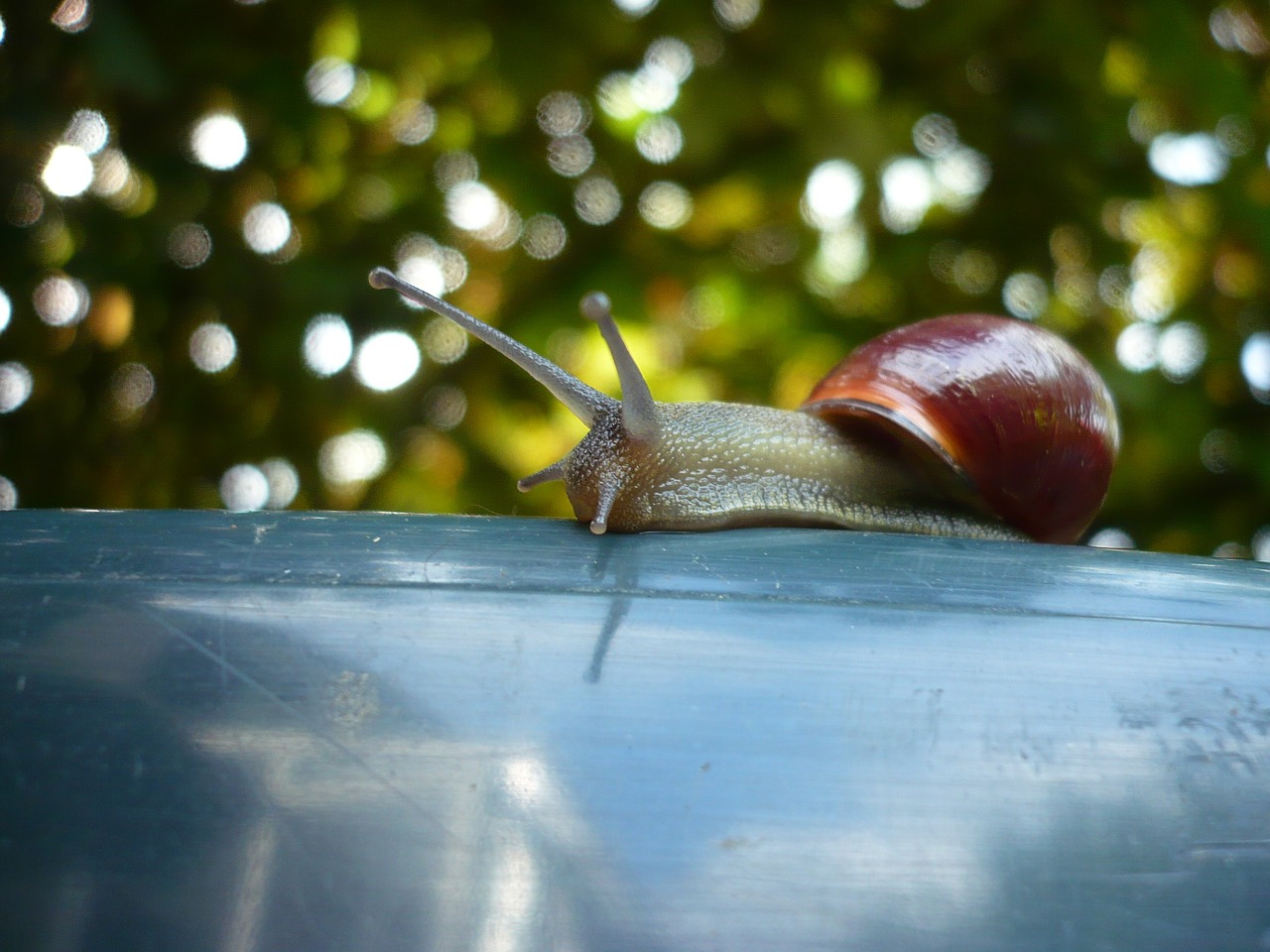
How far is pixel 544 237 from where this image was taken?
2512 millimetres

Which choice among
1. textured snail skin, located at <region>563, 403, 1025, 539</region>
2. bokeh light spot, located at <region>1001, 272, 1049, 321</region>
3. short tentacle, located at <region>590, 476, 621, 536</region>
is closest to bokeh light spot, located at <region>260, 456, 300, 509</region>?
textured snail skin, located at <region>563, 403, 1025, 539</region>

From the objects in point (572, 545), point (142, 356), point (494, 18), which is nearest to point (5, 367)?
point (142, 356)

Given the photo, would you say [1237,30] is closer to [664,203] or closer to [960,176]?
[960,176]

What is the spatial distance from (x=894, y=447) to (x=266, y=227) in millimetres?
1687

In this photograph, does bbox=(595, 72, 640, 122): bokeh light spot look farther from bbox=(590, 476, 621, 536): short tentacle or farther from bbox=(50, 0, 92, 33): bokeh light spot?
bbox=(590, 476, 621, 536): short tentacle

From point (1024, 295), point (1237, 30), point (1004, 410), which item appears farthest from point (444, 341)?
point (1237, 30)

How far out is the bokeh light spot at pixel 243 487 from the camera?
250cm

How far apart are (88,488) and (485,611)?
2034mm

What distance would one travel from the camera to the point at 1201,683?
61 cm

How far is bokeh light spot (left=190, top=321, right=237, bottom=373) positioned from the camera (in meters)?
2.34

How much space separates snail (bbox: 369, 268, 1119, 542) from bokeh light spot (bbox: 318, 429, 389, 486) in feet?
4.38

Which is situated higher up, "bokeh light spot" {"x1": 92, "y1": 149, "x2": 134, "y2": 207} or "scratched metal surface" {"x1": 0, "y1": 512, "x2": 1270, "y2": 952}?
"scratched metal surface" {"x1": 0, "y1": 512, "x2": 1270, "y2": 952}

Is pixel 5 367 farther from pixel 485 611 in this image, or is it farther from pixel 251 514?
pixel 485 611

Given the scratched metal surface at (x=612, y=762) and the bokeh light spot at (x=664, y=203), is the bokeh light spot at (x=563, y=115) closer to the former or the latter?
the bokeh light spot at (x=664, y=203)
